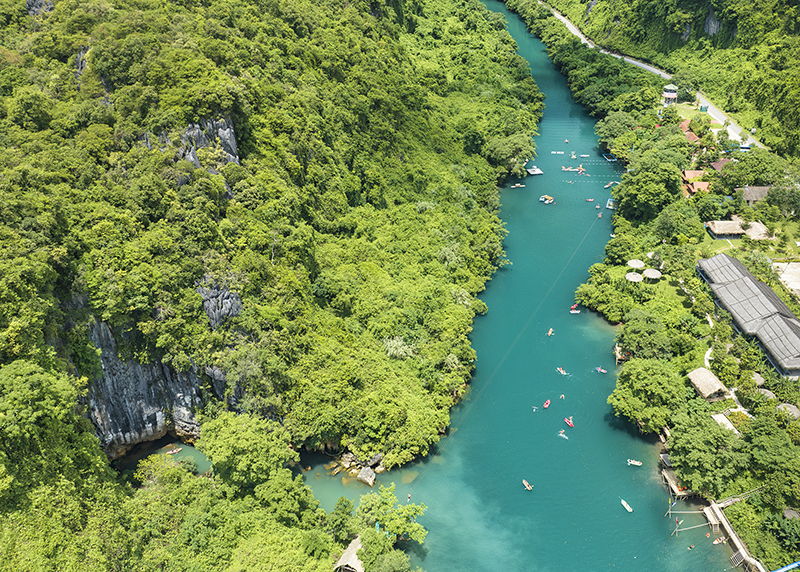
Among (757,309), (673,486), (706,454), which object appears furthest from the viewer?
(757,309)

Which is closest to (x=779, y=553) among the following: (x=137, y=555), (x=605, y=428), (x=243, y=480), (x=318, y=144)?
(x=605, y=428)

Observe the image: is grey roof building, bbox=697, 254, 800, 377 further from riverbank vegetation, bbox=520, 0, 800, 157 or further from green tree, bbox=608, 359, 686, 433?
riverbank vegetation, bbox=520, 0, 800, 157

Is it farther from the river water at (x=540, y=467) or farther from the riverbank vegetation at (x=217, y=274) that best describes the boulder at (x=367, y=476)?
the riverbank vegetation at (x=217, y=274)

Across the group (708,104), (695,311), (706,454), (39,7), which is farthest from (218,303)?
(708,104)

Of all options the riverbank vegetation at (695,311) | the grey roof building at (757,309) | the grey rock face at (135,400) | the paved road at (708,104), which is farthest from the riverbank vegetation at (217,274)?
the paved road at (708,104)

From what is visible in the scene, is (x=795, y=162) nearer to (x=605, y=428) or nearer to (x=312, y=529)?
(x=605, y=428)

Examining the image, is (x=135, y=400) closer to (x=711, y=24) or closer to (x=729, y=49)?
(x=729, y=49)
